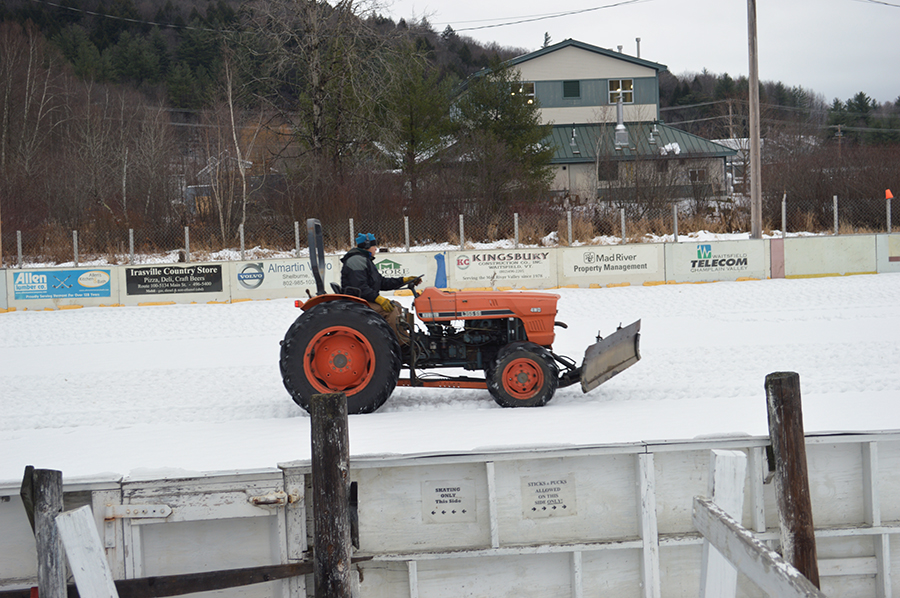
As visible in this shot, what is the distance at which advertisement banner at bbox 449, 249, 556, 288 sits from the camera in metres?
16.8

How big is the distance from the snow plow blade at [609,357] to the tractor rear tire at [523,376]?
280mm

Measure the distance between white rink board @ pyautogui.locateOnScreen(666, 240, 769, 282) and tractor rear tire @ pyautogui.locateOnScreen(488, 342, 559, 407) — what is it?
1127 centimetres

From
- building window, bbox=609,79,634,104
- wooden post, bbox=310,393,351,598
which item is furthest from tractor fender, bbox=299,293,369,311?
building window, bbox=609,79,634,104

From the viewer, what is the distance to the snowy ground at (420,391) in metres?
5.63

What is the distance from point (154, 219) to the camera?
23.1 metres

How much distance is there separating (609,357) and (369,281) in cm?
222

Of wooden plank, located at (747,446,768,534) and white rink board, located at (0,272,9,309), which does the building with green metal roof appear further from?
wooden plank, located at (747,446,768,534)

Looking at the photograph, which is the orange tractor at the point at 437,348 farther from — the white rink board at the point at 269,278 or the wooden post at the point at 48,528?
the white rink board at the point at 269,278

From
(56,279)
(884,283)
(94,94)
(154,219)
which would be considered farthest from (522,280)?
(94,94)

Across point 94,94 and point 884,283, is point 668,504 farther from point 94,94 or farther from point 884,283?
point 94,94

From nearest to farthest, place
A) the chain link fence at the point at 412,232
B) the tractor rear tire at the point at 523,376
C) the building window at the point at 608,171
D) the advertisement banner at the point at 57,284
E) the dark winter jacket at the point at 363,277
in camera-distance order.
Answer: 1. the tractor rear tire at the point at 523,376
2. the dark winter jacket at the point at 363,277
3. the advertisement banner at the point at 57,284
4. the chain link fence at the point at 412,232
5. the building window at the point at 608,171

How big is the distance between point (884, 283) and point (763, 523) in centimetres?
1355

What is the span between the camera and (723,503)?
3.31 meters

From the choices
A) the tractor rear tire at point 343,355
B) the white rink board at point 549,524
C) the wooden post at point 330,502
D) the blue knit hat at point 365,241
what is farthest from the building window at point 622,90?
the wooden post at point 330,502
